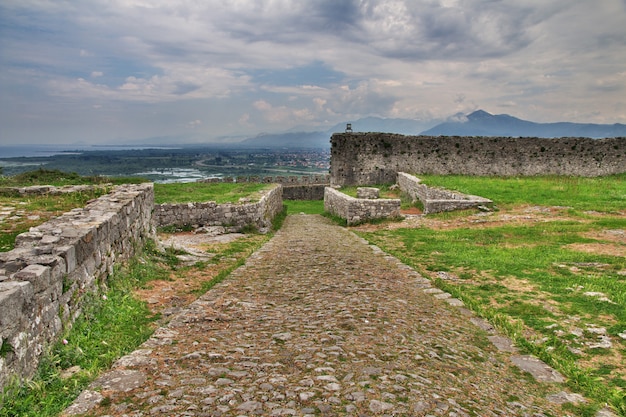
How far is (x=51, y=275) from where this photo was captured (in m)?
5.62

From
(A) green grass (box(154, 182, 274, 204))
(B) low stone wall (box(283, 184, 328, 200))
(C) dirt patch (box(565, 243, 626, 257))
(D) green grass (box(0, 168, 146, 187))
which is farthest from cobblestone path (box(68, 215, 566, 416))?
(B) low stone wall (box(283, 184, 328, 200))

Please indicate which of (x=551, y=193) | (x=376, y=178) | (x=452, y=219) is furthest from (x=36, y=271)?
(x=376, y=178)

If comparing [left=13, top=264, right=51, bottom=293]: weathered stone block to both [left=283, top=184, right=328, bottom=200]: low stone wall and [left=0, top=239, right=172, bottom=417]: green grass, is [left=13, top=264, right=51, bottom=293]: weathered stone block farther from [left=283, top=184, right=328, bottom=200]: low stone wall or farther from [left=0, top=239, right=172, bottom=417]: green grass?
[left=283, top=184, right=328, bottom=200]: low stone wall

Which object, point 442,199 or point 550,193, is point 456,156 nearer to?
point 550,193

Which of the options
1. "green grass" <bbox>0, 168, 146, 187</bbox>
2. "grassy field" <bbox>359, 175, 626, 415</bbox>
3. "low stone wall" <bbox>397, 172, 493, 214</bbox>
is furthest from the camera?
"low stone wall" <bbox>397, 172, 493, 214</bbox>

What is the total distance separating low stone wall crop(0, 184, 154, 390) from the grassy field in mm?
6484

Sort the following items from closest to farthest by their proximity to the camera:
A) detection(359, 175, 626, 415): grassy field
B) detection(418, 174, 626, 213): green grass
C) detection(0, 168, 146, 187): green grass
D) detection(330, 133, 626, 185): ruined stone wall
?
detection(359, 175, 626, 415): grassy field → detection(0, 168, 146, 187): green grass → detection(418, 174, 626, 213): green grass → detection(330, 133, 626, 185): ruined stone wall

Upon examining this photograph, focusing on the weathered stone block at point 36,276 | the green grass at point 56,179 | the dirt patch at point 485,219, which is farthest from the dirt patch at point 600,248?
the green grass at point 56,179

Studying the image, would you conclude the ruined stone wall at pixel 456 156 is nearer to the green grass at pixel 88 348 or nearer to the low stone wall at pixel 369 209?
the low stone wall at pixel 369 209

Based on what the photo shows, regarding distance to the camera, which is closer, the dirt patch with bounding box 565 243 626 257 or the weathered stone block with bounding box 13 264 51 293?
the weathered stone block with bounding box 13 264 51 293

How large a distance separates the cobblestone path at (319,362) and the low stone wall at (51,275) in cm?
91

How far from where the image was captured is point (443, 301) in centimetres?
888

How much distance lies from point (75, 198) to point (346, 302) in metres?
8.49

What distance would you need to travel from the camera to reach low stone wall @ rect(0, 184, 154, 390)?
4555mm
